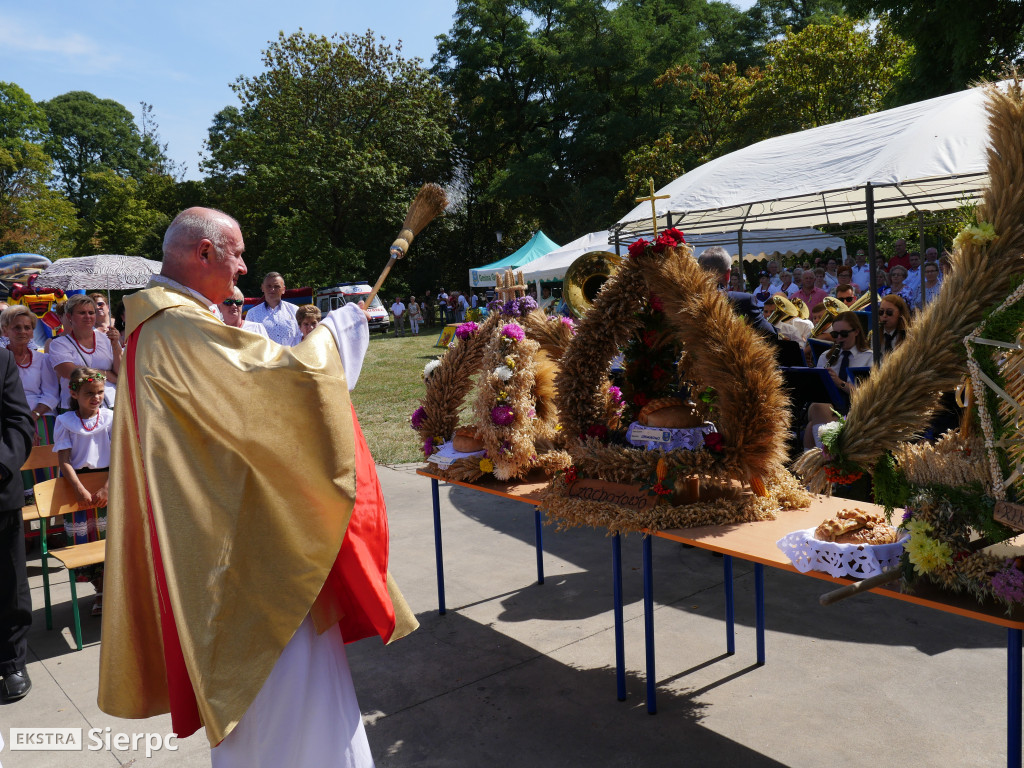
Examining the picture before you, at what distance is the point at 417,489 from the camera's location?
25.0 ft

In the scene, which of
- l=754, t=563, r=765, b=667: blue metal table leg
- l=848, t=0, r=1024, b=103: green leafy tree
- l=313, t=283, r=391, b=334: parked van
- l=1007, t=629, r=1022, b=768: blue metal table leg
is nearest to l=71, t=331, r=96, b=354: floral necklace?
l=754, t=563, r=765, b=667: blue metal table leg

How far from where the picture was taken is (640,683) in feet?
12.2

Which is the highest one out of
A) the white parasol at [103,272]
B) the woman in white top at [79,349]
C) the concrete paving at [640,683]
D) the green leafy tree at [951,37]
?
the green leafy tree at [951,37]

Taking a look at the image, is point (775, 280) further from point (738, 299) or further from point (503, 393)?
point (503, 393)

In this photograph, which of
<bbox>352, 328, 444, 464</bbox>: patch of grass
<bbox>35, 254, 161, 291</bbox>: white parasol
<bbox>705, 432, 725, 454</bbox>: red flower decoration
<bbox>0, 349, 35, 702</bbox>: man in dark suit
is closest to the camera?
<bbox>705, 432, 725, 454</bbox>: red flower decoration

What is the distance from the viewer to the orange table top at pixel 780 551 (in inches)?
Answer: 82.8

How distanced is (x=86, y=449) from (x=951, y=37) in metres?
14.8

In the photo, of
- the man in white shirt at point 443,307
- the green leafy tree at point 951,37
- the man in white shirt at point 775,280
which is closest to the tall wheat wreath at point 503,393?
the man in white shirt at point 775,280

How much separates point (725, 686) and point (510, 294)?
2332mm

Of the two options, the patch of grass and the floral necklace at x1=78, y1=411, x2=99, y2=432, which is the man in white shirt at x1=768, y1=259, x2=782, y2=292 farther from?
the floral necklace at x1=78, y1=411, x2=99, y2=432

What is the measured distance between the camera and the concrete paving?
10.3ft

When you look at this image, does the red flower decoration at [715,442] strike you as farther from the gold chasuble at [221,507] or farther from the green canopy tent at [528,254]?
the green canopy tent at [528,254]

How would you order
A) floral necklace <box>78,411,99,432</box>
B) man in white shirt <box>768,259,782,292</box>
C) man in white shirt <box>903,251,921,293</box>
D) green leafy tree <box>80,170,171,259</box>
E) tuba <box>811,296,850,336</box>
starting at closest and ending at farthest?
floral necklace <box>78,411,99,432</box> → tuba <box>811,296,850,336</box> → man in white shirt <box>903,251,921,293</box> → man in white shirt <box>768,259,782,292</box> → green leafy tree <box>80,170,171,259</box>

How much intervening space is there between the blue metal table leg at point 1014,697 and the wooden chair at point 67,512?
436 centimetres
